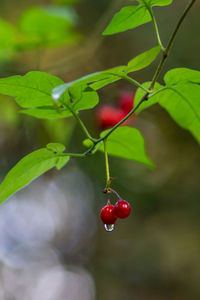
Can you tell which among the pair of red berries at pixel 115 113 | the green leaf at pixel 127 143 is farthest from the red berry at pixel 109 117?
the green leaf at pixel 127 143

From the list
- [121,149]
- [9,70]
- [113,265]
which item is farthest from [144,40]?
[121,149]

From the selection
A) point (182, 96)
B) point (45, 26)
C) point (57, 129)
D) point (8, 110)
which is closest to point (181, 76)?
point (182, 96)

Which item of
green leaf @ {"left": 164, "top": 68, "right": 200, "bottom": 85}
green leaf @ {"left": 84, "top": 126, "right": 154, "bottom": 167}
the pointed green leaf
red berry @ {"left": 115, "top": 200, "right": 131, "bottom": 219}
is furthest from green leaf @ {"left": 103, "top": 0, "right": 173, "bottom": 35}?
red berry @ {"left": 115, "top": 200, "right": 131, "bottom": 219}

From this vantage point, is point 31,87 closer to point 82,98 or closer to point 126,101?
point 82,98

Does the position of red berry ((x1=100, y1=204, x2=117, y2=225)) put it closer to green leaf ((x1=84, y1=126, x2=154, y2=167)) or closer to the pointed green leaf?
green leaf ((x1=84, y1=126, x2=154, y2=167))

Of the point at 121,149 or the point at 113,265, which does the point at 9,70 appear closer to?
the point at 121,149

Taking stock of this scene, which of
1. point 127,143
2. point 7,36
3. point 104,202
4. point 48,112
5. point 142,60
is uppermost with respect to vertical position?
point 142,60
